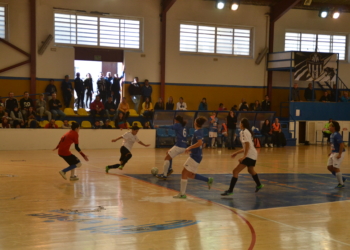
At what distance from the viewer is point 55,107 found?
75.4 ft

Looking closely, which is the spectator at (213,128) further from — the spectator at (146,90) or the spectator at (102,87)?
the spectator at (102,87)

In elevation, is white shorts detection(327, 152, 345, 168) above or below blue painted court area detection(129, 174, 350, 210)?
above

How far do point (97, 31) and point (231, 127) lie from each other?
371 inches

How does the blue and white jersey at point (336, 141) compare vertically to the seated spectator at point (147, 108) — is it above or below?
below

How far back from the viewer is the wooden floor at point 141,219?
6078 mm

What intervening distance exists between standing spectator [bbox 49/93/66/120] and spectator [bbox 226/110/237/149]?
28.3 feet

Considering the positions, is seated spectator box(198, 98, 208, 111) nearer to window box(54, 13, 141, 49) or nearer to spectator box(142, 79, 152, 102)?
spectator box(142, 79, 152, 102)

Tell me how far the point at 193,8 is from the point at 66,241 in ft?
76.4

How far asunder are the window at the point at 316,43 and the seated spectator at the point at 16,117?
17871 millimetres

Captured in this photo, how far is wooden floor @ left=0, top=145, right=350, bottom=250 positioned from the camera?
608 cm

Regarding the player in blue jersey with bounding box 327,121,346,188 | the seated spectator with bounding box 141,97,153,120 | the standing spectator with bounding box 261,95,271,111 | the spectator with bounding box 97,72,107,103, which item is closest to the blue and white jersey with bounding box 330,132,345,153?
the player in blue jersey with bounding box 327,121,346,188

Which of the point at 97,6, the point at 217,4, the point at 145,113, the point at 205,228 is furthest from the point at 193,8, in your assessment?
the point at 205,228

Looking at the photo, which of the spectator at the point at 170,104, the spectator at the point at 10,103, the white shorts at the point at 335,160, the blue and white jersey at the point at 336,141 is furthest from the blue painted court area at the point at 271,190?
the spectator at the point at 170,104

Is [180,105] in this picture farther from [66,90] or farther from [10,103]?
[10,103]
